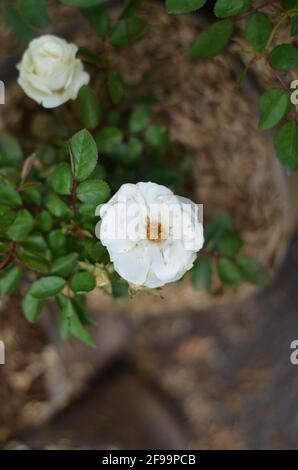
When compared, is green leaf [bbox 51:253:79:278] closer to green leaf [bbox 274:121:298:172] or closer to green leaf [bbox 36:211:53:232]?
green leaf [bbox 36:211:53:232]

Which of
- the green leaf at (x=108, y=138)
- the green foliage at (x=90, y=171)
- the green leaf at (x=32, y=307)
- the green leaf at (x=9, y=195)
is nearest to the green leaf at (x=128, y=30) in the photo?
the green foliage at (x=90, y=171)

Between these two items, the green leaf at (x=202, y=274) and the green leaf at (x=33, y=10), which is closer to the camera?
the green leaf at (x=33, y=10)

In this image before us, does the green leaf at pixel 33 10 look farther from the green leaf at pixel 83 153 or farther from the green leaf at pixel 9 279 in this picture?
the green leaf at pixel 9 279

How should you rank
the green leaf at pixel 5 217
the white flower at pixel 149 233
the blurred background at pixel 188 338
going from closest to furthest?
the white flower at pixel 149 233 < the green leaf at pixel 5 217 < the blurred background at pixel 188 338

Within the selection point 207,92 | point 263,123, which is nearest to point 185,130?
point 207,92

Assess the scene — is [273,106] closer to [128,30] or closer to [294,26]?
[294,26]

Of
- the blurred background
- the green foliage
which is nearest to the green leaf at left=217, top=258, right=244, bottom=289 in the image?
the green foliage

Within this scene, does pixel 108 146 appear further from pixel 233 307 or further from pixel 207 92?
pixel 233 307
